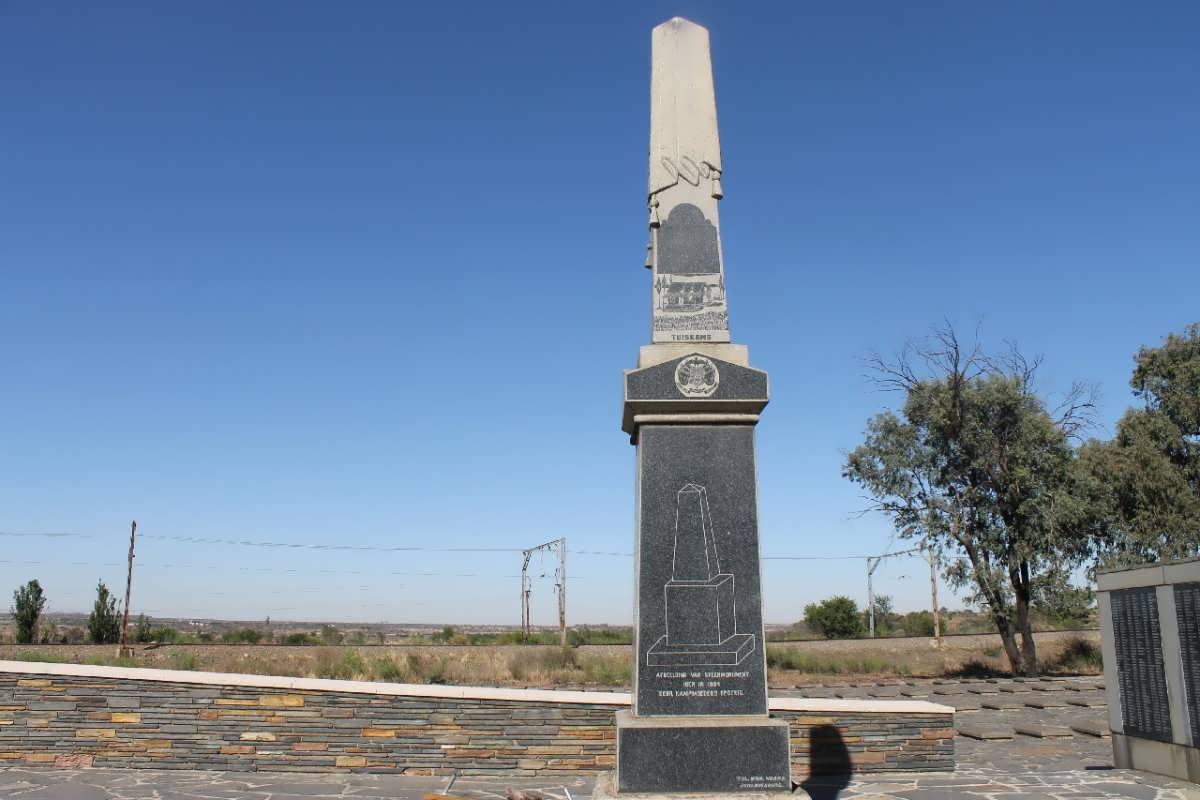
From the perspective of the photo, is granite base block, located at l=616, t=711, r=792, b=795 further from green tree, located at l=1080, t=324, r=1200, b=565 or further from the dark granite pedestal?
green tree, located at l=1080, t=324, r=1200, b=565

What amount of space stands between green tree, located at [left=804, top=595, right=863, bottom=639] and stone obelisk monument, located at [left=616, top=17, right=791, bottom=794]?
137ft

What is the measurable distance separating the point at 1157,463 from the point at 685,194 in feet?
84.7

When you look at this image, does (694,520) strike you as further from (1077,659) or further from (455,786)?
(1077,659)

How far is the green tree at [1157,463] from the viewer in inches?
1049

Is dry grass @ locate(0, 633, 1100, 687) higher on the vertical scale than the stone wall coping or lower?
lower

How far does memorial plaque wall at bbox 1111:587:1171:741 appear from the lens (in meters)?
9.43

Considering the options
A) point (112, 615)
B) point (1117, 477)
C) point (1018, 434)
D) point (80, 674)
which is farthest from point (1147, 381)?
point (112, 615)

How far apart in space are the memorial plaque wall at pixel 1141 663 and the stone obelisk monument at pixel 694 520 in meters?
5.37

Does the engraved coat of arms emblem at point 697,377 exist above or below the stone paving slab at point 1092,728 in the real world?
above

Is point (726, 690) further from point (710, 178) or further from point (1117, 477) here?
point (1117, 477)

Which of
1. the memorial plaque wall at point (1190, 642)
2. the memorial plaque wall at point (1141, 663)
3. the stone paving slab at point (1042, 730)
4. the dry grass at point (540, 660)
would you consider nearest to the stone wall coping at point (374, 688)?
the memorial plaque wall at point (1141, 663)

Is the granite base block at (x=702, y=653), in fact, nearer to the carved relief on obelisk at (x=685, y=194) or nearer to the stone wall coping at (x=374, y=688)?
the carved relief on obelisk at (x=685, y=194)

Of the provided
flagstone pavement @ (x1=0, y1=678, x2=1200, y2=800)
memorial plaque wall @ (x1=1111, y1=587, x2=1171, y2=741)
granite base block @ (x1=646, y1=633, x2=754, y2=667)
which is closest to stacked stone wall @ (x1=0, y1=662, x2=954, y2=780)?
flagstone pavement @ (x1=0, y1=678, x2=1200, y2=800)

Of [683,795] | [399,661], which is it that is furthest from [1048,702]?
[399,661]
